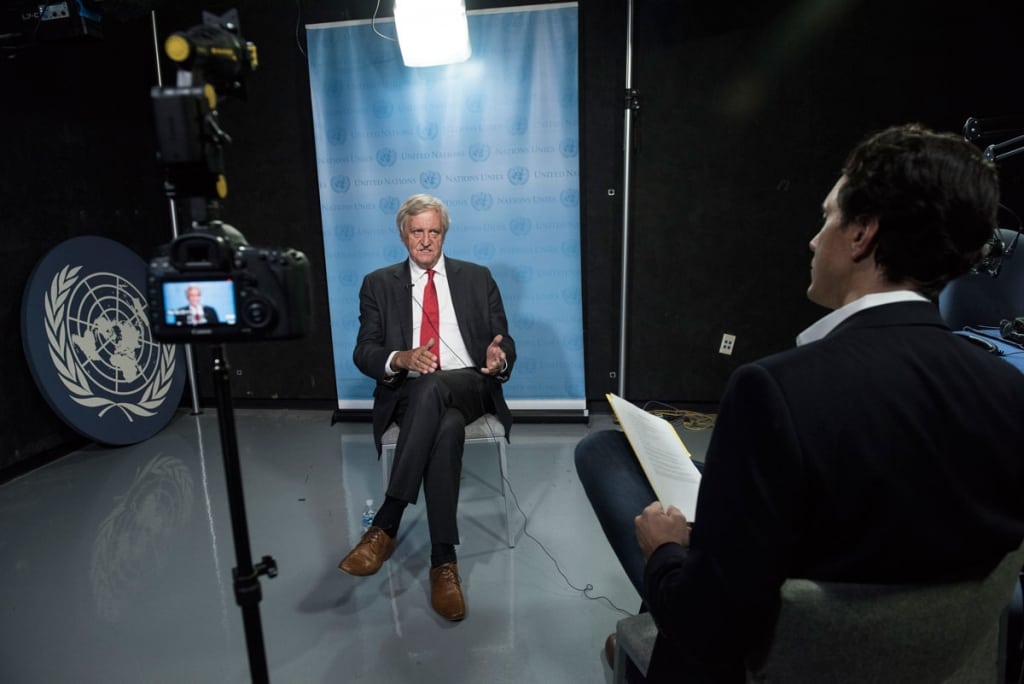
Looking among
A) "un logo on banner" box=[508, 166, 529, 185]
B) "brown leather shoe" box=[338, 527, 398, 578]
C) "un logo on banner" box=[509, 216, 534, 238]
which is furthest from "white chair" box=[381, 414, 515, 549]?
"un logo on banner" box=[508, 166, 529, 185]

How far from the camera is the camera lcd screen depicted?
2.82 ft

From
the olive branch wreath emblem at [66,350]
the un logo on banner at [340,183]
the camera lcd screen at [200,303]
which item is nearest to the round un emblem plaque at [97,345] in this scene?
the olive branch wreath emblem at [66,350]

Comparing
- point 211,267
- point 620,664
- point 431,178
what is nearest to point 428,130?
point 431,178

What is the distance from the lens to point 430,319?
2271mm

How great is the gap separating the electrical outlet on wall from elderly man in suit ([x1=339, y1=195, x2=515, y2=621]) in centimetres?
154

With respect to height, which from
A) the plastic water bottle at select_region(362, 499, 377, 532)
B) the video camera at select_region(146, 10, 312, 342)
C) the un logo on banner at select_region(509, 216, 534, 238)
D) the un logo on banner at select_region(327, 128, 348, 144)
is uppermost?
the un logo on banner at select_region(327, 128, 348, 144)

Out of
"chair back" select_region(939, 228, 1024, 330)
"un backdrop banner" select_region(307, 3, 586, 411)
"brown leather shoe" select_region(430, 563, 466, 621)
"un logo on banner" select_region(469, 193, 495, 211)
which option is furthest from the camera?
"un logo on banner" select_region(469, 193, 495, 211)

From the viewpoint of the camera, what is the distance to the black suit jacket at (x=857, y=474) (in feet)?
2.10

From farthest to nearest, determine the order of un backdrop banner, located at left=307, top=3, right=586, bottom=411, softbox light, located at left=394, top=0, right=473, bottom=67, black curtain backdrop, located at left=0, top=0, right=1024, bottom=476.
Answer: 1. un backdrop banner, located at left=307, top=3, right=586, bottom=411
2. black curtain backdrop, located at left=0, top=0, right=1024, bottom=476
3. softbox light, located at left=394, top=0, right=473, bottom=67

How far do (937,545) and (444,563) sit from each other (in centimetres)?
136

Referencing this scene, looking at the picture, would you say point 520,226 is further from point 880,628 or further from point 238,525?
point 880,628

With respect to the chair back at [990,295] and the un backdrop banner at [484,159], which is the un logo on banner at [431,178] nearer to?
the un backdrop banner at [484,159]

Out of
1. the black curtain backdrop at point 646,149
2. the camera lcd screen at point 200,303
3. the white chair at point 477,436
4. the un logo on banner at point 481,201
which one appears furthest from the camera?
the un logo on banner at point 481,201

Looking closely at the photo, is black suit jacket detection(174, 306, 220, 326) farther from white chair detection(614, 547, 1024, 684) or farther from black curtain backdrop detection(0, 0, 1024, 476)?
black curtain backdrop detection(0, 0, 1024, 476)
